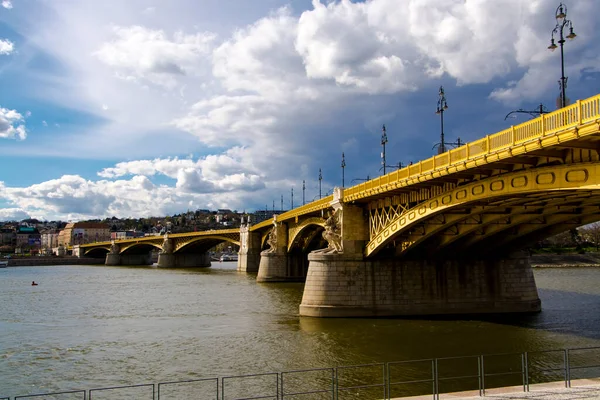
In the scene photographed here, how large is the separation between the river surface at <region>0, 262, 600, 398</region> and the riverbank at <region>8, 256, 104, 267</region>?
113m

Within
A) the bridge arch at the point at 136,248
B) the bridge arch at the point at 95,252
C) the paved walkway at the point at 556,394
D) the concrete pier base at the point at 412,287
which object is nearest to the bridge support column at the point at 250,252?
the bridge arch at the point at 136,248

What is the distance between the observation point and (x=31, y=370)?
23250mm

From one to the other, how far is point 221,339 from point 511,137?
59.6 ft

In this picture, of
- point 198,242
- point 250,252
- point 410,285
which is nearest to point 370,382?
point 410,285

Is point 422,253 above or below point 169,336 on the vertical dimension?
above

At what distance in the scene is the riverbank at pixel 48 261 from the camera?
148663 millimetres

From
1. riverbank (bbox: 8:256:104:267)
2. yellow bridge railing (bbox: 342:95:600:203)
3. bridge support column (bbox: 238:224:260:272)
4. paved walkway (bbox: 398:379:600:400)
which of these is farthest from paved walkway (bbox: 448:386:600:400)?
riverbank (bbox: 8:256:104:267)

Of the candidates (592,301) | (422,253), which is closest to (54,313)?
(422,253)

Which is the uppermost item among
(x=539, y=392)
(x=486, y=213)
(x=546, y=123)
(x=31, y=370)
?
(x=546, y=123)

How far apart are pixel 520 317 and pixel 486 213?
31.0ft

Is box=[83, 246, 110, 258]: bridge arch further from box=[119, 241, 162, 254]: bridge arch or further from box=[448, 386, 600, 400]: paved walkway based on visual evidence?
box=[448, 386, 600, 400]: paved walkway

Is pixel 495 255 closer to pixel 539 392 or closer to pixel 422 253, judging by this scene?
pixel 422 253

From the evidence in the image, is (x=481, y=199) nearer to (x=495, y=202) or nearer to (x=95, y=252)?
(x=495, y=202)

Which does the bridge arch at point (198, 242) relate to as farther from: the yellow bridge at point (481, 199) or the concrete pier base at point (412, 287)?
the concrete pier base at point (412, 287)
